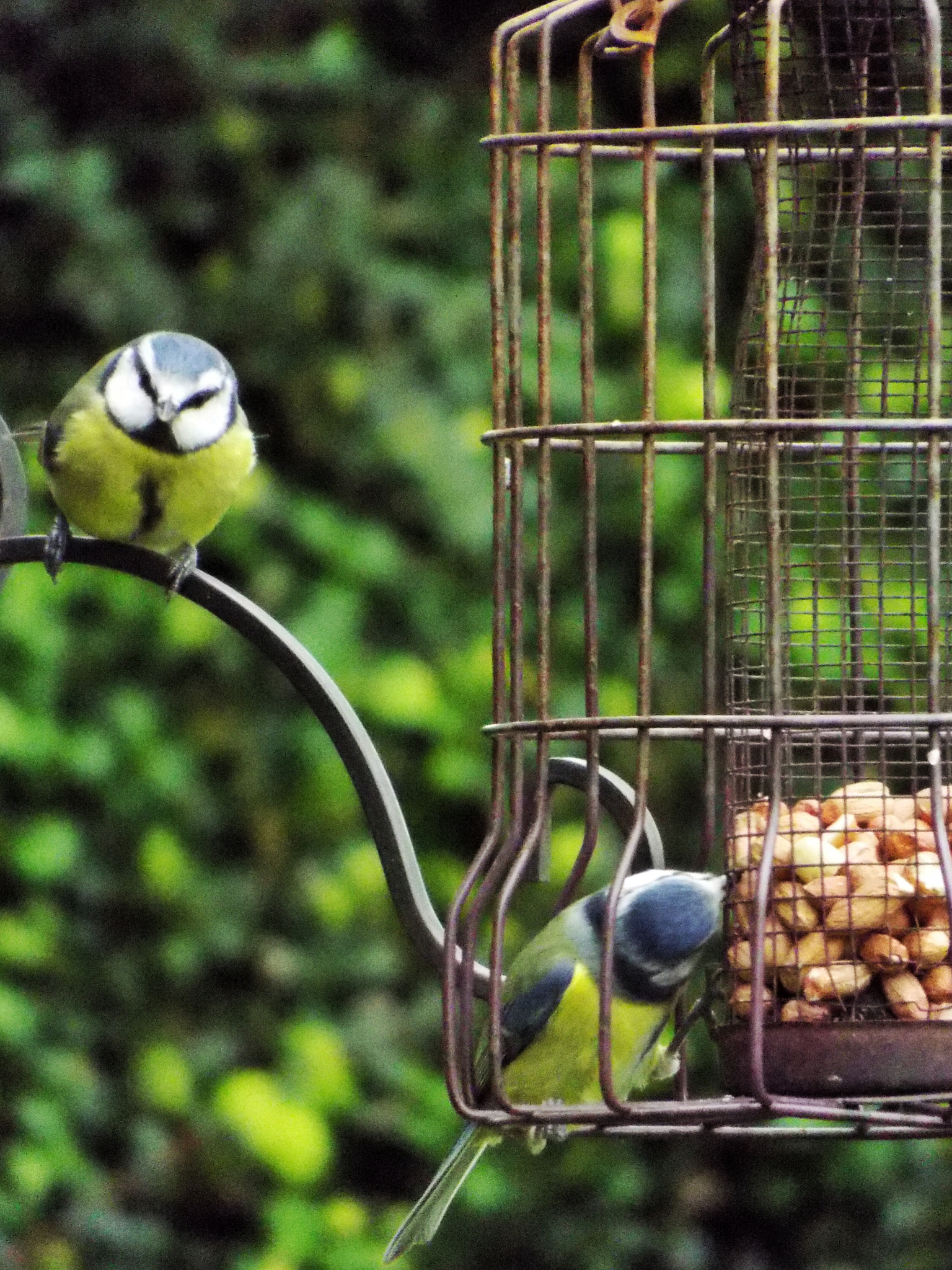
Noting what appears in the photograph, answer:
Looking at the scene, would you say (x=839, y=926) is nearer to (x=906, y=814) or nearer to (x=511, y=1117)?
(x=906, y=814)

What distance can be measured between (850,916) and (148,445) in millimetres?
1363

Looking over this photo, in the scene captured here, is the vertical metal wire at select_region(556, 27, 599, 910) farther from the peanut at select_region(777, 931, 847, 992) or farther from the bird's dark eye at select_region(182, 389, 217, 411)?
the bird's dark eye at select_region(182, 389, 217, 411)

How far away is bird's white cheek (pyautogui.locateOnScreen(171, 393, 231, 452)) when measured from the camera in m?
2.98

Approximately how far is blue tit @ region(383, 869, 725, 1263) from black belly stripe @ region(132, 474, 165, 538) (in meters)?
0.94

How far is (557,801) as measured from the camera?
179 inches

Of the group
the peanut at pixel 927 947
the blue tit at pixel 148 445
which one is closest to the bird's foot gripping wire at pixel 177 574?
Result: the blue tit at pixel 148 445

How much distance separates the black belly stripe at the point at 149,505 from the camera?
3033mm

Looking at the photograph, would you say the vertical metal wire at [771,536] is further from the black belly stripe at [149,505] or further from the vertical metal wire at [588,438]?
the black belly stripe at [149,505]

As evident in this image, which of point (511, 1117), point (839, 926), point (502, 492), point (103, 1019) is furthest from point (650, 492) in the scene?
point (103, 1019)

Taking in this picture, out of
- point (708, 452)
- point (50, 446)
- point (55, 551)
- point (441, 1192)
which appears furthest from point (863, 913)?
point (50, 446)

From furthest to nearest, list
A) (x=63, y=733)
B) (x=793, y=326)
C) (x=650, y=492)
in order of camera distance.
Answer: (x=63, y=733) → (x=793, y=326) → (x=650, y=492)

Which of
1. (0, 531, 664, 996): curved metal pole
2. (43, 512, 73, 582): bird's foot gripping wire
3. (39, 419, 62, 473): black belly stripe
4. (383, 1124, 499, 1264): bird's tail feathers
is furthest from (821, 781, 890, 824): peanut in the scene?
(39, 419, 62, 473): black belly stripe

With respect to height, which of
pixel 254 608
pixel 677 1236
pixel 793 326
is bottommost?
pixel 677 1236

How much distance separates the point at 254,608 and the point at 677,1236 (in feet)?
9.05
